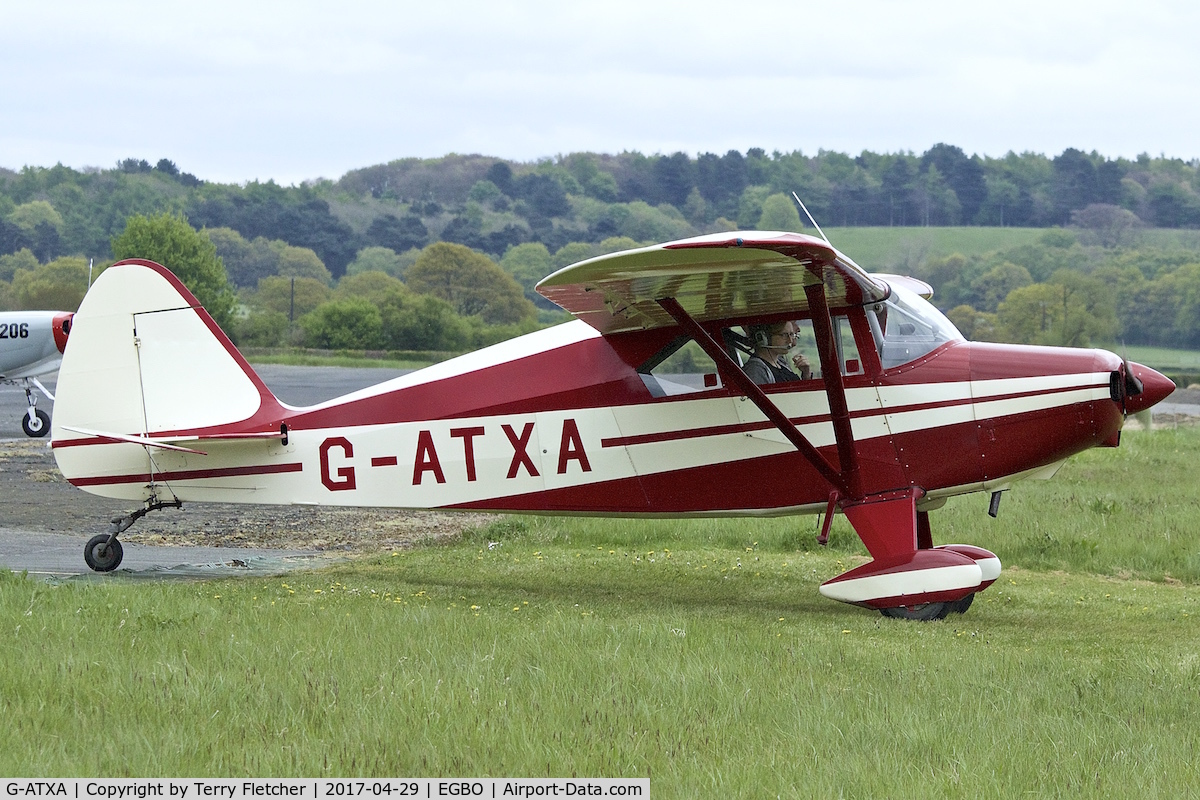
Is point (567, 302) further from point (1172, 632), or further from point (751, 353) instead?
point (1172, 632)

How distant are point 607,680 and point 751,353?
12.1 ft

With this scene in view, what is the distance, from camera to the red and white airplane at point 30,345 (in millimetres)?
22844

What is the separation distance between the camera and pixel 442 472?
9555mm

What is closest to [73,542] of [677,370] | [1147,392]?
[677,370]

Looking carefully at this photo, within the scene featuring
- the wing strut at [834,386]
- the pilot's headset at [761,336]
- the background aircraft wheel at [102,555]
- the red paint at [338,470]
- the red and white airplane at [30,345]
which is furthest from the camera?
the red and white airplane at [30,345]

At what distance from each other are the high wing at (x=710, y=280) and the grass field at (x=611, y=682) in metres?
2.18

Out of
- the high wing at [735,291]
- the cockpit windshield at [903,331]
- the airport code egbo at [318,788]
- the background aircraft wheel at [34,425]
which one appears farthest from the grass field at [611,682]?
the background aircraft wheel at [34,425]

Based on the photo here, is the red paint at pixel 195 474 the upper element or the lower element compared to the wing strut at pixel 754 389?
lower

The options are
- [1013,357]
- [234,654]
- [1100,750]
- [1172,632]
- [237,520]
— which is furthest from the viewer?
[237,520]

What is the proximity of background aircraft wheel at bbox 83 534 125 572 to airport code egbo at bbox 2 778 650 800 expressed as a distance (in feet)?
19.2

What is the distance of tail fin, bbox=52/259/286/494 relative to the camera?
385 inches

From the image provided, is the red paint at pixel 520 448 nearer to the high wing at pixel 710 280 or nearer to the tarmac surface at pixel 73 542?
the high wing at pixel 710 280

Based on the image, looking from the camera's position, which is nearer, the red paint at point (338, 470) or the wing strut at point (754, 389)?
the wing strut at point (754, 389)

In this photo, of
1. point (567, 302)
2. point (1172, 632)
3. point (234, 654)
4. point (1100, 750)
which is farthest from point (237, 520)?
point (1100, 750)
